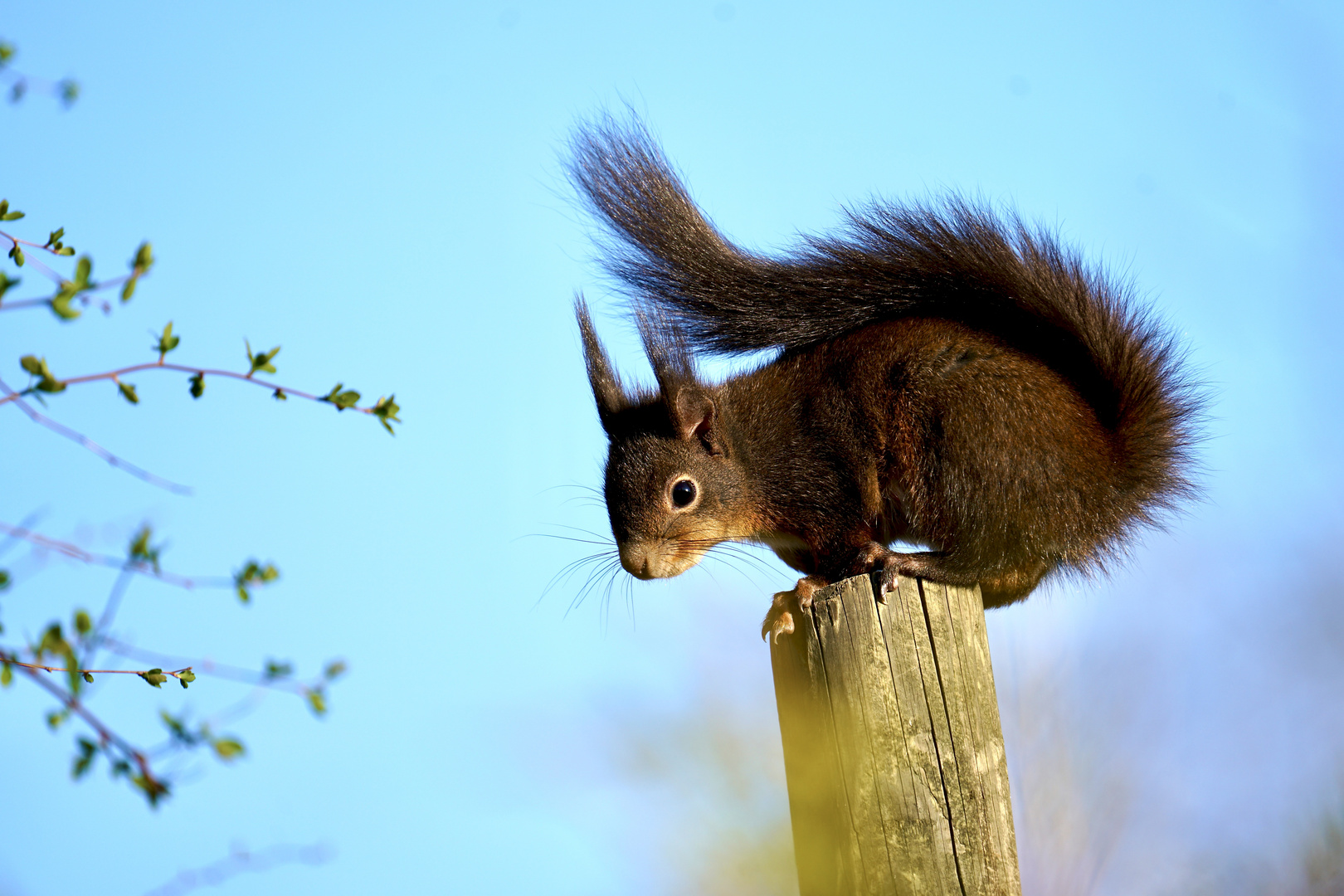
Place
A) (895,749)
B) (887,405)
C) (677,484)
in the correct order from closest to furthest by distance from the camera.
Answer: (895,749) → (887,405) → (677,484)

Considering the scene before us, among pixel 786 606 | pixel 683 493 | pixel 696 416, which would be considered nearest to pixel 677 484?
pixel 683 493

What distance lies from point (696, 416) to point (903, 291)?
2.39 ft

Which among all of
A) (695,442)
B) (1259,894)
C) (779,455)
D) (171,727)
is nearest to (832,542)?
(779,455)

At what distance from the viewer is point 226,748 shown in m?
0.99

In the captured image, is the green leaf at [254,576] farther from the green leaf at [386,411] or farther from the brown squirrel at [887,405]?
the brown squirrel at [887,405]

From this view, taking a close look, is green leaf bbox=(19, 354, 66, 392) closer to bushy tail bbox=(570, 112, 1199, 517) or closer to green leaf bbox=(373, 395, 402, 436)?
green leaf bbox=(373, 395, 402, 436)

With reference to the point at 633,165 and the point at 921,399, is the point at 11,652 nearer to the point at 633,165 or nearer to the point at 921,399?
the point at 921,399

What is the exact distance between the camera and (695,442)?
3.39m

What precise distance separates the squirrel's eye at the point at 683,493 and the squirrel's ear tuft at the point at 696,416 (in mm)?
129

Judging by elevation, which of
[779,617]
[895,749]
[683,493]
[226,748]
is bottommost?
[226,748]

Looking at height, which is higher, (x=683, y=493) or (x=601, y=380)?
(x=601, y=380)

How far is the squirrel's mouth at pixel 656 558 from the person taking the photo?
3322 mm

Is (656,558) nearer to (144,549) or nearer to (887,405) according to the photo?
(887,405)

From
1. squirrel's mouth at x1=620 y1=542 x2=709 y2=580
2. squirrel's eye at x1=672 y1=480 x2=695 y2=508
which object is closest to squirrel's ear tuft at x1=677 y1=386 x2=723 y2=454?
squirrel's eye at x1=672 y1=480 x2=695 y2=508
